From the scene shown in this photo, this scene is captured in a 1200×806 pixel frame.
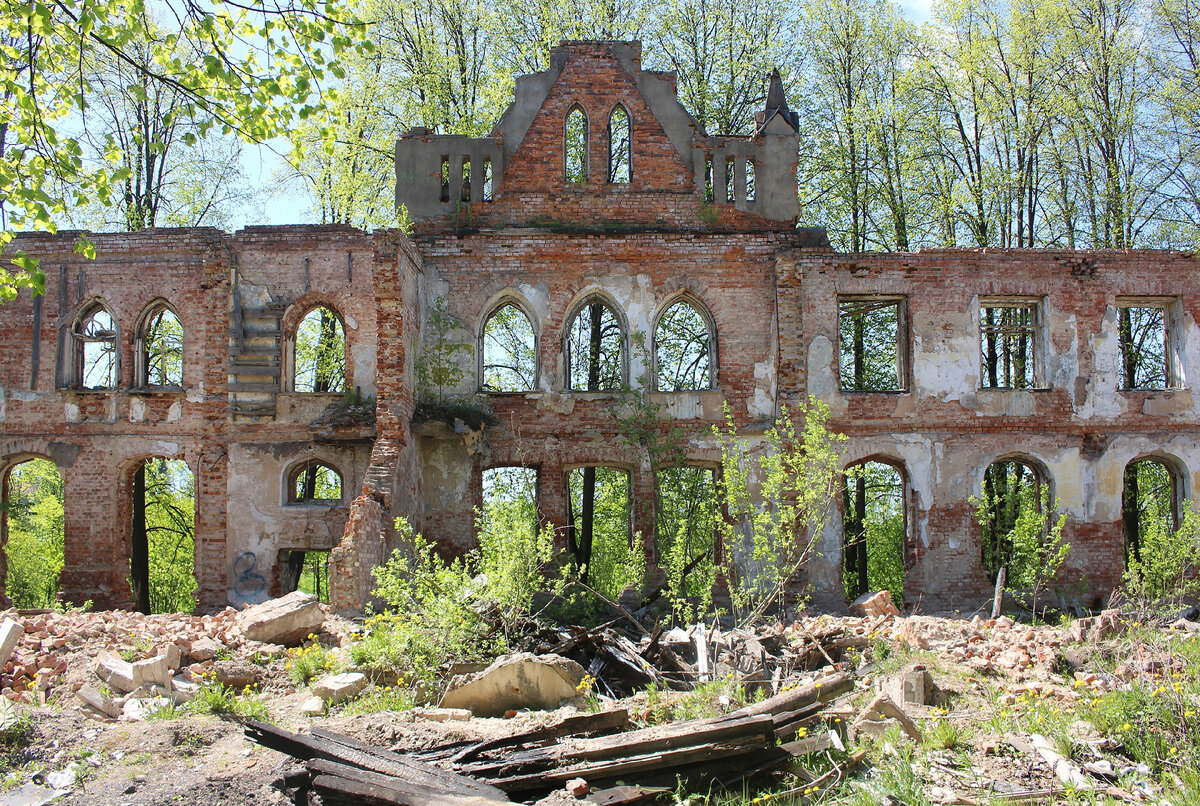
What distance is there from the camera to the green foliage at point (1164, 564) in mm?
12680

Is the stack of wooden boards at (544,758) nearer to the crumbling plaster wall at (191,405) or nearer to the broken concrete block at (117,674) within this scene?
the broken concrete block at (117,674)

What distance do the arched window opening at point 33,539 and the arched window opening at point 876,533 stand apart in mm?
16832

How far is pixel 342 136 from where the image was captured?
2164 cm

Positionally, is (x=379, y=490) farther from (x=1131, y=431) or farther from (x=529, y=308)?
(x=1131, y=431)

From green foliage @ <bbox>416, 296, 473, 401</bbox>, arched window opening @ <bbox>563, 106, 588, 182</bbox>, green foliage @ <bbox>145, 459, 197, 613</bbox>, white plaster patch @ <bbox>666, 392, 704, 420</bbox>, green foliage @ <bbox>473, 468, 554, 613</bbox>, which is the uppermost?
arched window opening @ <bbox>563, 106, 588, 182</bbox>

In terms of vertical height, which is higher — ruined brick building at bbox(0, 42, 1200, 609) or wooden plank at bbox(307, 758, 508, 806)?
ruined brick building at bbox(0, 42, 1200, 609)

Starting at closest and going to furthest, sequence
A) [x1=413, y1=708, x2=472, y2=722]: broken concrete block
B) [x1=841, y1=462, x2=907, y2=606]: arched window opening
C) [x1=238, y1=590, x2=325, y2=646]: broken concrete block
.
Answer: [x1=413, y1=708, x2=472, y2=722]: broken concrete block, [x1=238, y1=590, x2=325, y2=646]: broken concrete block, [x1=841, y1=462, x2=907, y2=606]: arched window opening

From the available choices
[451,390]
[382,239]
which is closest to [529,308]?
[451,390]

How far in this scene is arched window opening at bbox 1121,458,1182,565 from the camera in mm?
15539

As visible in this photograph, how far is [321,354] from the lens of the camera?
2094 cm

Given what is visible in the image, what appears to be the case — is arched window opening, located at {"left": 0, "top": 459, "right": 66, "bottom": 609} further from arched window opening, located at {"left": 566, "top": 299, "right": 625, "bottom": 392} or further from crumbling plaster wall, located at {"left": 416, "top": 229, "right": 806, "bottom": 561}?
arched window opening, located at {"left": 566, "top": 299, "right": 625, "bottom": 392}

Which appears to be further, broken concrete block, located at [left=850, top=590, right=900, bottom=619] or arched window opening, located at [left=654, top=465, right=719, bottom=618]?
arched window opening, located at [left=654, top=465, right=719, bottom=618]

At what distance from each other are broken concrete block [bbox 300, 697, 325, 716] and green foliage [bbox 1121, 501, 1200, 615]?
10.6 meters

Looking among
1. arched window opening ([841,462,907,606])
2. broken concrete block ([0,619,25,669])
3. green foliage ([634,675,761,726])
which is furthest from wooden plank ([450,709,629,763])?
arched window opening ([841,462,907,606])
